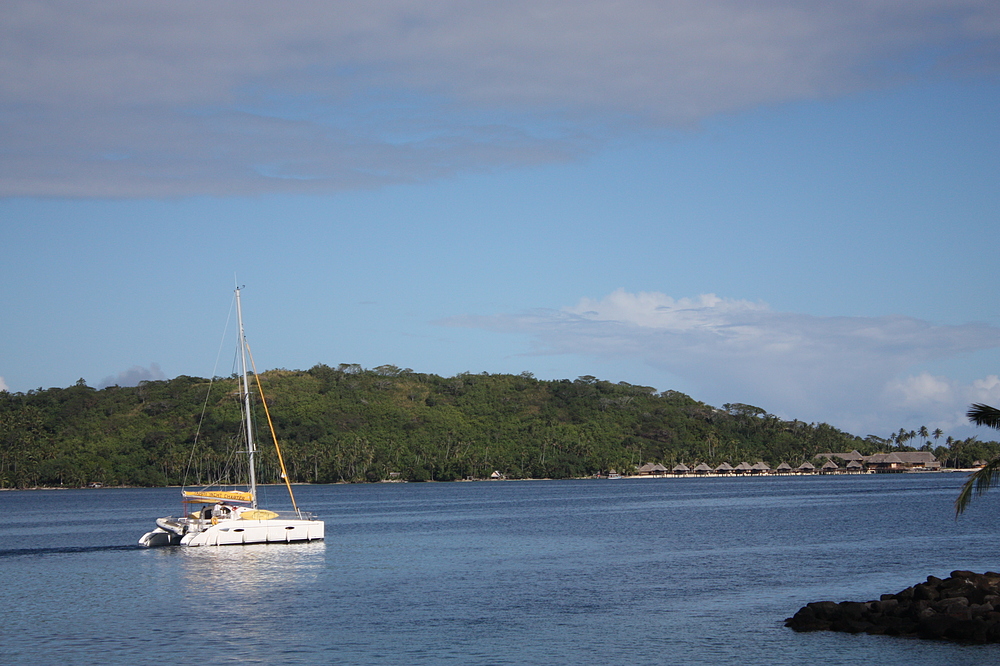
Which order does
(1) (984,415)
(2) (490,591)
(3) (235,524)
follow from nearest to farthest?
A: (1) (984,415) → (2) (490,591) → (3) (235,524)

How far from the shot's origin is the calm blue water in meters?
26.7

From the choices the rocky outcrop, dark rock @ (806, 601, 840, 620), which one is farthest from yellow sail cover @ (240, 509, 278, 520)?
dark rock @ (806, 601, 840, 620)

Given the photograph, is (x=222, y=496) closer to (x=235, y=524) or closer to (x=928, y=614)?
(x=235, y=524)

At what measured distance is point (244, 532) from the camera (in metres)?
53.5

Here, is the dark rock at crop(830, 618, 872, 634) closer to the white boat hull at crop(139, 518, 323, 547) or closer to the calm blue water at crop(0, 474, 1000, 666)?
the calm blue water at crop(0, 474, 1000, 666)

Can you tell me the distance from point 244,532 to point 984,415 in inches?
1488

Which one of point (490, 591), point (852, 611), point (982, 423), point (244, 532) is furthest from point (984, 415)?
point (244, 532)

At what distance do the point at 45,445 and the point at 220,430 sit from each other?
29263 mm

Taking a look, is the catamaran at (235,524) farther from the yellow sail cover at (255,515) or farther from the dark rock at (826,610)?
the dark rock at (826,610)

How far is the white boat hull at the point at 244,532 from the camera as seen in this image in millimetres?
53531

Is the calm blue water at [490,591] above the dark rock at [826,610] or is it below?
below

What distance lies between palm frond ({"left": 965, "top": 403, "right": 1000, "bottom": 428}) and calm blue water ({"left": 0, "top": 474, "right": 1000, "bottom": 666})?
18.0 feet

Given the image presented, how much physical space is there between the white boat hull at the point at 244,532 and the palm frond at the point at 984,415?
122ft

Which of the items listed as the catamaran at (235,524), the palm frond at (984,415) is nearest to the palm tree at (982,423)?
the palm frond at (984,415)
